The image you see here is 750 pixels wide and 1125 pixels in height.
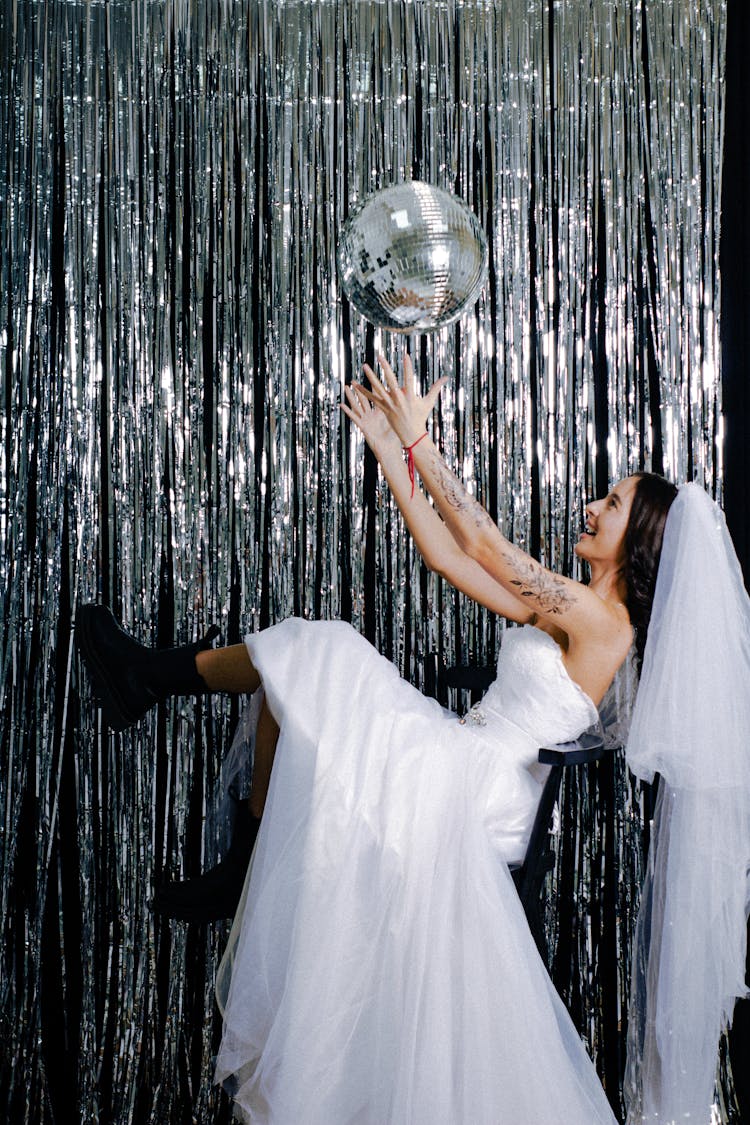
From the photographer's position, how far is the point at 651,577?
1887 mm

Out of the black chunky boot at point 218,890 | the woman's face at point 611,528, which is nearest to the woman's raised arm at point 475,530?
the woman's face at point 611,528

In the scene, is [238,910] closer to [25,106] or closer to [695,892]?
[695,892]

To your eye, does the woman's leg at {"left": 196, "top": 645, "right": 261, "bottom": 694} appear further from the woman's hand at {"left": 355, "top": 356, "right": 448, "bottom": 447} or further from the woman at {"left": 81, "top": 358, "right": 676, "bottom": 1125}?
the woman's hand at {"left": 355, "top": 356, "right": 448, "bottom": 447}

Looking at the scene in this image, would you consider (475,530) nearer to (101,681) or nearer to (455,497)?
(455,497)

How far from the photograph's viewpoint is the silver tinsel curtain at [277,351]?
2309 mm

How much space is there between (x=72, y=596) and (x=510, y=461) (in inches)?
44.0

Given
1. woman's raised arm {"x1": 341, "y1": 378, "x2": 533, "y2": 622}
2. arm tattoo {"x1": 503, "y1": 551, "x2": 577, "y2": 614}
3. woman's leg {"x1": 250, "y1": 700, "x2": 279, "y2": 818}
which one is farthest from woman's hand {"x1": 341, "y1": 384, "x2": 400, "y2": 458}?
woman's leg {"x1": 250, "y1": 700, "x2": 279, "y2": 818}

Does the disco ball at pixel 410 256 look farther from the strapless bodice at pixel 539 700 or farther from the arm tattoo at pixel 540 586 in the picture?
the strapless bodice at pixel 539 700

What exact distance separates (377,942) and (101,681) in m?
0.74

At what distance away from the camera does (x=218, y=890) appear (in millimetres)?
1789

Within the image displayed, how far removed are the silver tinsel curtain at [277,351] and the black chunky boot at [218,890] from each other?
51 centimetres

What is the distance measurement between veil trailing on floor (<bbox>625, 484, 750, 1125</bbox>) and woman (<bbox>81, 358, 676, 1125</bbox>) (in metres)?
0.16

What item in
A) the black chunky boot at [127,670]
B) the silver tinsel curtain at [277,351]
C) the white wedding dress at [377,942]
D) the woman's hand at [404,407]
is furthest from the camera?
the silver tinsel curtain at [277,351]

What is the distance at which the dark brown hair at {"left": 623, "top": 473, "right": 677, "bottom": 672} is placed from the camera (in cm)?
187
